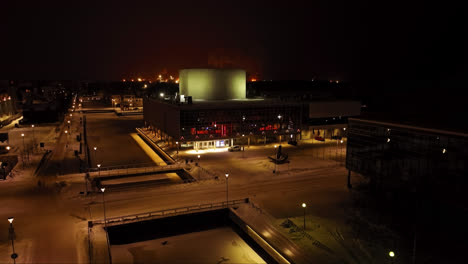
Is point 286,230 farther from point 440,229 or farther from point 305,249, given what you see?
point 440,229

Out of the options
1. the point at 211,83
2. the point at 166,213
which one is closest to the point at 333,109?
the point at 211,83

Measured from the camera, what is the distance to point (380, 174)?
1029 inches

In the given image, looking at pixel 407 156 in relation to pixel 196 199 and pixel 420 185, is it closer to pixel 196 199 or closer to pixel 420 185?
pixel 420 185

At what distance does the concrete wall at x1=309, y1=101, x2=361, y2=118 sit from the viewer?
5284cm

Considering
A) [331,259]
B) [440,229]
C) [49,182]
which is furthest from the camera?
[49,182]

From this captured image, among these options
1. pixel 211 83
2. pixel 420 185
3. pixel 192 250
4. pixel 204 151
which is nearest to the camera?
pixel 192 250

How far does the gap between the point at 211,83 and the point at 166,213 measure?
3325 cm

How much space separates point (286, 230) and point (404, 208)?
9.50 metres

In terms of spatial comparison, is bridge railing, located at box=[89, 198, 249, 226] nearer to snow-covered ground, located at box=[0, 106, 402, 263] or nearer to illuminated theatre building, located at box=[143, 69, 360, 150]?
snow-covered ground, located at box=[0, 106, 402, 263]

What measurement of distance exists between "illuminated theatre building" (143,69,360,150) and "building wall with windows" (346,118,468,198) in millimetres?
18832

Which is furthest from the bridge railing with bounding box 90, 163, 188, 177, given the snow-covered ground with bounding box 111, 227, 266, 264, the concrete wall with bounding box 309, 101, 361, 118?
the concrete wall with bounding box 309, 101, 361, 118

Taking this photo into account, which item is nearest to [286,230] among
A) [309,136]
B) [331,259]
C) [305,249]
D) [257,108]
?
[305,249]

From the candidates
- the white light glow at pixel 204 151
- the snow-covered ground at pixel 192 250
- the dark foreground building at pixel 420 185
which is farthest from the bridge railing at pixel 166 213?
the white light glow at pixel 204 151

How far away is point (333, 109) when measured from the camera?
5528cm
